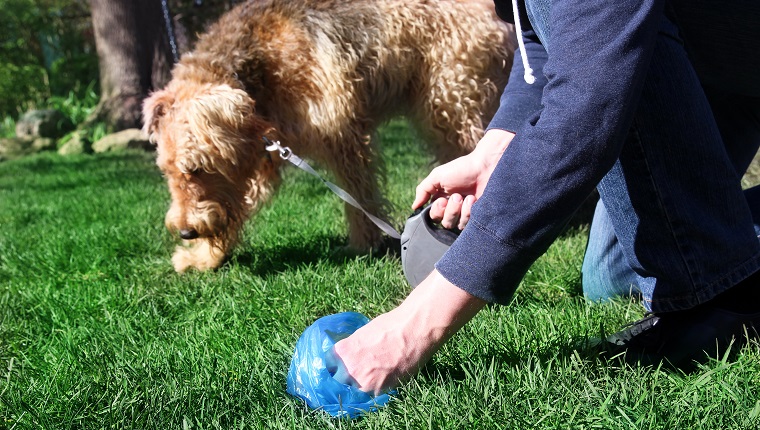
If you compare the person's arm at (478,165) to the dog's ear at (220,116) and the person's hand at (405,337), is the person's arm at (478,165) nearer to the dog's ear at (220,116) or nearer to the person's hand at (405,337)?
the person's hand at (405,337)

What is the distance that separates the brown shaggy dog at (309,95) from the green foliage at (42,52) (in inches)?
399

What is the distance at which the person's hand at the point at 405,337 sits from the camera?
5.23 feet

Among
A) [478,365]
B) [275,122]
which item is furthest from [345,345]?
[275,122]

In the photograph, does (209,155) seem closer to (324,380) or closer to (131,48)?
(324,380)

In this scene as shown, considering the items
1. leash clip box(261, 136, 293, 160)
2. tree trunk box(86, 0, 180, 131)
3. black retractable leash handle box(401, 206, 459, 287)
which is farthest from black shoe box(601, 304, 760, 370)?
tree trunk box(86, 0, 180, 131)

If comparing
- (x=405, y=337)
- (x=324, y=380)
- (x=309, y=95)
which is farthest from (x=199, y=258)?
(x=405, y=337)

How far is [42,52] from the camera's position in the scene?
14164mm

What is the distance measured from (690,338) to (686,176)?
0.45 metres

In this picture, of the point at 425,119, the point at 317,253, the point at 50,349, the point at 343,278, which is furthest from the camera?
the point at 425,119

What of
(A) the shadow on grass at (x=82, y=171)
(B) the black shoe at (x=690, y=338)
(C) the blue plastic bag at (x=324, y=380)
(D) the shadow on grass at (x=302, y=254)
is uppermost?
(C) the blue plastic bag at (x=324, y=380)

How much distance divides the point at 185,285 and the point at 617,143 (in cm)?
220

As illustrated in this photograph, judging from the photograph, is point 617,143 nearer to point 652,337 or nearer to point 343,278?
point 652,337

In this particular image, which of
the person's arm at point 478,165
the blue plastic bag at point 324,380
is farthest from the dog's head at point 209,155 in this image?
the blue plastic bag at point 324,380

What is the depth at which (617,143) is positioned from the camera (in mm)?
1516
